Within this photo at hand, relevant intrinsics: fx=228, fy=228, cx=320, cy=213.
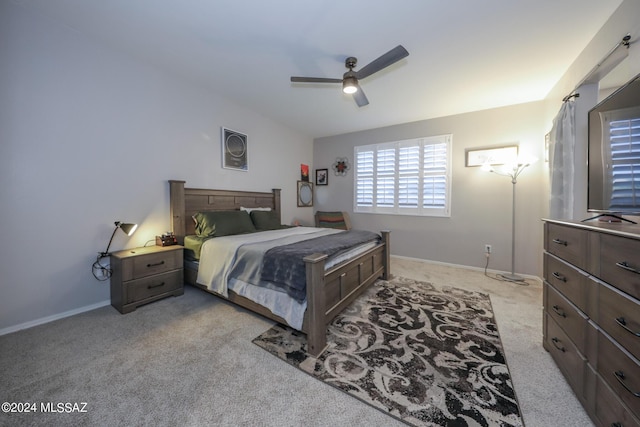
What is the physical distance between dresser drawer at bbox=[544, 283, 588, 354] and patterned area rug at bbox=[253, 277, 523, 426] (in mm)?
458

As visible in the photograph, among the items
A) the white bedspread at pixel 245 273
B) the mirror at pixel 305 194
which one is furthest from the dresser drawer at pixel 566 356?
the mirror at pixel 305 194

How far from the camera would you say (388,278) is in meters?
3.30

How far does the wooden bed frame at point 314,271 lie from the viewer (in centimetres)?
172

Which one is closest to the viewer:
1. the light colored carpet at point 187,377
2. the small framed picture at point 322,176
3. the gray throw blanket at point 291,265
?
the light colored carpet at point 187,377

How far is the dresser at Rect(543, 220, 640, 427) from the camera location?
934 mm

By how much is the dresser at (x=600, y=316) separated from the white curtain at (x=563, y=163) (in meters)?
1.26

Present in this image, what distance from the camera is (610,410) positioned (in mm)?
1042

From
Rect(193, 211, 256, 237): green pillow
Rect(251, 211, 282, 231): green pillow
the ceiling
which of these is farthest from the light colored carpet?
the ceiling

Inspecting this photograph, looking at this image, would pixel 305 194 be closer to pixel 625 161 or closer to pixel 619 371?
pixel 625 161

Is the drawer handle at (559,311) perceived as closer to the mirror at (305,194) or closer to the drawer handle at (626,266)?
the drawer handle at (626,266)

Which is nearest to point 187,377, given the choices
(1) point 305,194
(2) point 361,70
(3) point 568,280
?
(3) point 568,280

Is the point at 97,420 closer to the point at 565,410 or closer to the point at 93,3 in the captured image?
the point at 565,410

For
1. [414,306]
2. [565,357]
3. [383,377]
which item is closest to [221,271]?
[383,377]

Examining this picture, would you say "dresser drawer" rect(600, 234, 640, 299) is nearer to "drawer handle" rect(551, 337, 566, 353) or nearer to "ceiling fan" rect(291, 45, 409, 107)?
"drawer handle" rect(551, 337, 566, 353)
